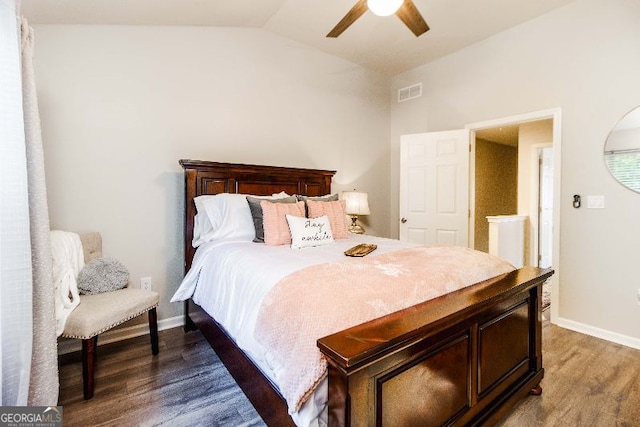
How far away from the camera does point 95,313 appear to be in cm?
188

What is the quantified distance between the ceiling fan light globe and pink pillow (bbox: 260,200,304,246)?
59.1 inches

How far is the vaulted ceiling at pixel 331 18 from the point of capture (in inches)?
89.7

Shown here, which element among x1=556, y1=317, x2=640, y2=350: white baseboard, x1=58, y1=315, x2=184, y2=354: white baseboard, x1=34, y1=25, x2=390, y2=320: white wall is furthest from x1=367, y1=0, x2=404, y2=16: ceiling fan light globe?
x1=556, y1=317, x2=640, y2=350: white baseboard

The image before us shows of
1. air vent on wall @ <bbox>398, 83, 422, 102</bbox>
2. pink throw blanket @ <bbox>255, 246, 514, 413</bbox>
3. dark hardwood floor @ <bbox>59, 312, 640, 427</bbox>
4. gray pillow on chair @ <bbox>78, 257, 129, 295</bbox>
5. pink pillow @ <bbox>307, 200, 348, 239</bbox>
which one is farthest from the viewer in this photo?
air vent on wall @ <bbox>398, 83, 422, 102</bbox>

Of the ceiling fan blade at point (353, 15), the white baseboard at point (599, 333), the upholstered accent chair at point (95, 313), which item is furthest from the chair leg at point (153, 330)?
the white baseboard at point (599, 333)

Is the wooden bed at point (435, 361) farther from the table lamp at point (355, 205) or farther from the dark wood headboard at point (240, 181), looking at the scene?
the table lamp at point (355, 205)

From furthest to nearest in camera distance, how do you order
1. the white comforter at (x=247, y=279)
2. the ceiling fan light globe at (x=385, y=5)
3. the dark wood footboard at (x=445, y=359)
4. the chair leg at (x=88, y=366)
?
the ceiling fan light globe at (x=385, y=5) < the chair leg at (x=88, y=366) < the white comforter at (x=247, y=279) < the dark wood footboard at (x=445, y=359)

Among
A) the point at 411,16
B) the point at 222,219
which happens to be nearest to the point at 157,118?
the point at 222,219

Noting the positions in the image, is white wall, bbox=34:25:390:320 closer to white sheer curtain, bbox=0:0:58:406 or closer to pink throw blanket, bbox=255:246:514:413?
white sheer curtain, bbox=0:0:58:406

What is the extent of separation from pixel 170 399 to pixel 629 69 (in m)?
4.19

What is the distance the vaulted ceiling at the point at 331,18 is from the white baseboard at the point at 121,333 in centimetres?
235

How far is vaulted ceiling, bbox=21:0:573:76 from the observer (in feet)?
7.48

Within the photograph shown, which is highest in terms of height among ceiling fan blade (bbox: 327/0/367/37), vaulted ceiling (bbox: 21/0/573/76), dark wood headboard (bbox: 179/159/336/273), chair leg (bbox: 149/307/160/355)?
vaulted ceiling (bbox: 21/0/573/76)

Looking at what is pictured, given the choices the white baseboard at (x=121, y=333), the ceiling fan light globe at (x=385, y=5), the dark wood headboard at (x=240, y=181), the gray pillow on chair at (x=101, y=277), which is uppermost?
the ceiling fan light globe at (x=385, y=5)
